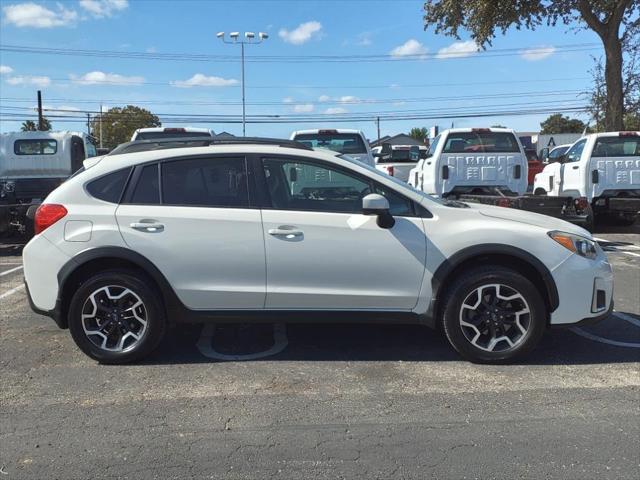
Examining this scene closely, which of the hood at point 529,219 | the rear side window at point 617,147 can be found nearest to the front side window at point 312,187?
the hood at point 529,219

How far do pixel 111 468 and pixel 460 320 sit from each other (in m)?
2.67

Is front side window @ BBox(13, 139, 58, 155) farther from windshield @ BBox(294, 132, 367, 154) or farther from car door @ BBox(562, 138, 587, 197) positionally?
car door @ BBox(562, 138, 587, 197)

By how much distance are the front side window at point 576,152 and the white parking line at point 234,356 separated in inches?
360

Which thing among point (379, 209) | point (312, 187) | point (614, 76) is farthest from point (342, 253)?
point (614, 76)

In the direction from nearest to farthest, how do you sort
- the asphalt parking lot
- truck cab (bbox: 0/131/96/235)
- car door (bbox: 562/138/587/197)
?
the asphalt parking lot < car door (bbox: 562/138/587/197) < truck cab (bbox: 0/131/96/235)

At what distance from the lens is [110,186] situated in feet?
15.2

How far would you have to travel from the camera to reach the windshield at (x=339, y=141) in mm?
11219

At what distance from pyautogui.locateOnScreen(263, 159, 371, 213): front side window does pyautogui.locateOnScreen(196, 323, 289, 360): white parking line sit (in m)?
1.27

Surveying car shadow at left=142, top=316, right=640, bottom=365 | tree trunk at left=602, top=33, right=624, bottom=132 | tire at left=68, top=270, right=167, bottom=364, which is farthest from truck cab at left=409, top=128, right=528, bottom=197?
tree trunk at left=602, top=33, right=624, bottom=132

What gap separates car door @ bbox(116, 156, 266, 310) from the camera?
4.48 m

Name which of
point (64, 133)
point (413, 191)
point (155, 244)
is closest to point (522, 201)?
point (413, 191)

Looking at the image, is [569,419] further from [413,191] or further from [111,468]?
[111,468]

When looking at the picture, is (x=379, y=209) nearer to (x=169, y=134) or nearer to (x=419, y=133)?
(x=169, y=134)

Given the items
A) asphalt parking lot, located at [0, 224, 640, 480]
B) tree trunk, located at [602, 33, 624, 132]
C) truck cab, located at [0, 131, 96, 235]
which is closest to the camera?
asphalt parking lot, located at [0, 224, 640, 480]
